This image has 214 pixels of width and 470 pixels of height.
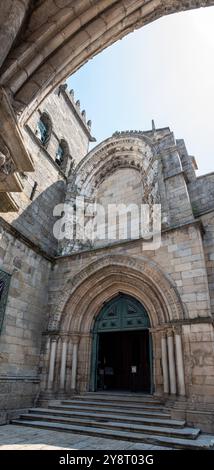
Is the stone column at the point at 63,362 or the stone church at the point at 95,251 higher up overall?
the stone church at the point at 95,251

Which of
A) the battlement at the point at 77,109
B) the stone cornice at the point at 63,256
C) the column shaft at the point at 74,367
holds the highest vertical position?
the battlement at the point at 77,109

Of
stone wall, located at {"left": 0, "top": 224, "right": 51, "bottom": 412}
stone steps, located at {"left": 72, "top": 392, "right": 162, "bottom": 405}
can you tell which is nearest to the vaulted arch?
stone wall, located at {"left": 0, "top": 224, "right": 51, "bottom": 412}

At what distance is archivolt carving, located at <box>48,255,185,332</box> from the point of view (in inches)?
242

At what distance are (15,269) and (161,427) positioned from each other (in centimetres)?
415

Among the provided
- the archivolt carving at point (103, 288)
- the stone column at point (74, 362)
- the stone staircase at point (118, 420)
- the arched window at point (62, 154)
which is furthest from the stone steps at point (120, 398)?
the arched window at point (62, 154)

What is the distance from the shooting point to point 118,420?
482 cm

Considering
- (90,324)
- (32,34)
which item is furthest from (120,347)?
(32,34)

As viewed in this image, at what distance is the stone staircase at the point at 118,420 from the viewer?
3.91 metres

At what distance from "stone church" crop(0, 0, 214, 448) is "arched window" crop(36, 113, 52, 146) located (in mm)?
81

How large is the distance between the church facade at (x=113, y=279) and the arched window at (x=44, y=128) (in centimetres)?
6

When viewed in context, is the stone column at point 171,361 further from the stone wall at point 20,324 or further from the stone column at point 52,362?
the stone wall at point 20,324

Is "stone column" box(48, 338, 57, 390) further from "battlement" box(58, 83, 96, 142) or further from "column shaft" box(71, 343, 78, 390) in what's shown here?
"battlement" box(58, 83, 96, 142)

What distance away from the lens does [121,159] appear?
365 inches
